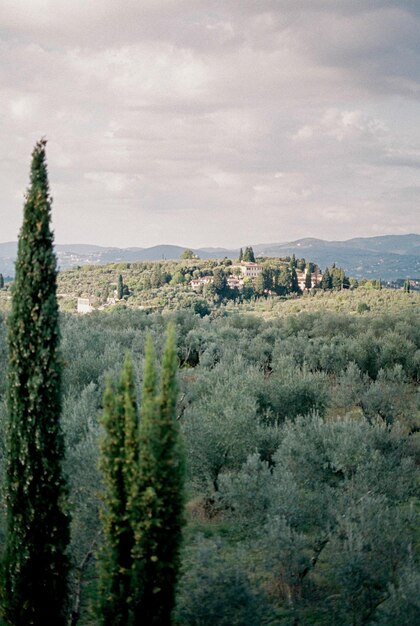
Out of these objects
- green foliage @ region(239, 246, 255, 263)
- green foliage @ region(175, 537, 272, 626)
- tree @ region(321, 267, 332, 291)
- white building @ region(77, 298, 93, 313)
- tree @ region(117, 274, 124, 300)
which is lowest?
green foliage @ region(175, 537, 272, 626)

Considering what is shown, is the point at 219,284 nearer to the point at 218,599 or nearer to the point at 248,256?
the point at 248,256

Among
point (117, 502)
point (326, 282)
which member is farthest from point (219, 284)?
point (117, 502)

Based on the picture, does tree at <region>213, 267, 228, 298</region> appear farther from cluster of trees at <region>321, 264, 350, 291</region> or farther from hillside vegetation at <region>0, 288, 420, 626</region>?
hillside vegetation at <region>0, 288, 420, 626</region>

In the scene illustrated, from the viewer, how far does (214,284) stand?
3602 inches

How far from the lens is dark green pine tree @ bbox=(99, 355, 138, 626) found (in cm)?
960

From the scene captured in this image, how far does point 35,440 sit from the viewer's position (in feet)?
35.4

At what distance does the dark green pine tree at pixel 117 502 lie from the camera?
31.5 feet

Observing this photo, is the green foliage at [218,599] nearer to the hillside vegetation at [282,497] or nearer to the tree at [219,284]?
the hillside vegetation at [282,497]

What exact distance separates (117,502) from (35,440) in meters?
2.28

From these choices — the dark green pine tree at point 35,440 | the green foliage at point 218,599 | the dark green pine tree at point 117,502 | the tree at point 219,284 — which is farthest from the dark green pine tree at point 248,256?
the dark green pine tree at point 117,502

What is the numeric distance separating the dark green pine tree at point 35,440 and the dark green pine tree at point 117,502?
5.37ft

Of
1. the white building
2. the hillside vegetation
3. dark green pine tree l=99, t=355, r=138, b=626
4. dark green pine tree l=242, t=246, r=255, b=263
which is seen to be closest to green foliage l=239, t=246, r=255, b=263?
dark green pine tree l=242, t=246, r=255, b=263

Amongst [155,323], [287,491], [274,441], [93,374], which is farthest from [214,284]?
[287,491]

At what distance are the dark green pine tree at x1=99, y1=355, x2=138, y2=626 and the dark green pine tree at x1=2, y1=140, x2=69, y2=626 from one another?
164cm
